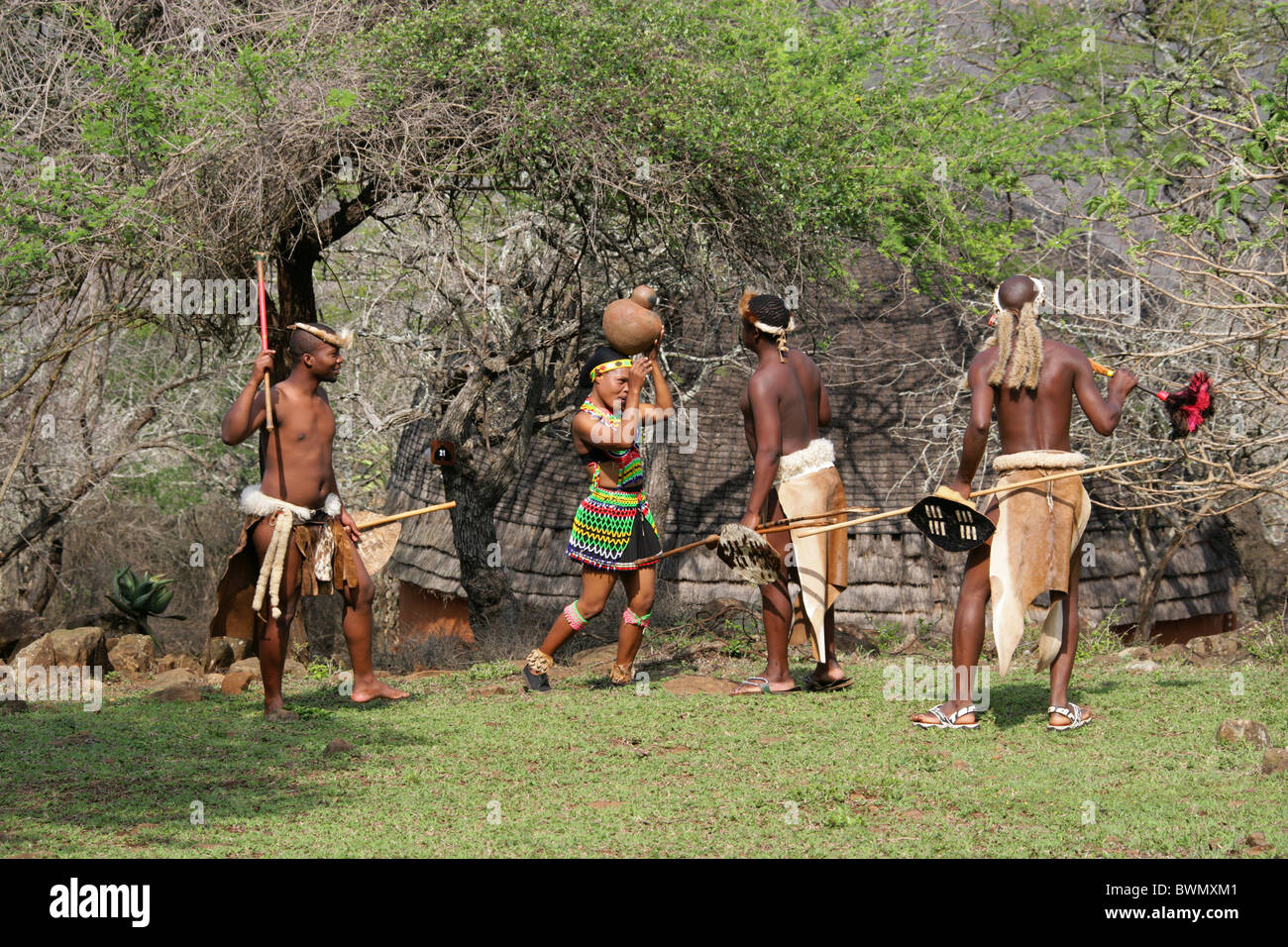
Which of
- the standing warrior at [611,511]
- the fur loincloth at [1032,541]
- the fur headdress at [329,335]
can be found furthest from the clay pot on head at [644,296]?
the fur loincloth at [1032,541]

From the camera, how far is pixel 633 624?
25.5 feet

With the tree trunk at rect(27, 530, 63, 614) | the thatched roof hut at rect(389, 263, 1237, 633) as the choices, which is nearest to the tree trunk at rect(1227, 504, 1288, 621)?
the thatched roof hut at rect(389, 263, 1237, 633)

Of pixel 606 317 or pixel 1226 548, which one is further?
pixel 1226 548

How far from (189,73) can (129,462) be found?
28.2 feet

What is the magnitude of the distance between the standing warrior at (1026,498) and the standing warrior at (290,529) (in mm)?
3171

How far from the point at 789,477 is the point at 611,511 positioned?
3.47 feet

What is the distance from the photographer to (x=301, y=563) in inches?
271

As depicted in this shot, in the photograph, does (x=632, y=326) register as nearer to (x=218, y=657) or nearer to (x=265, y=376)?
(x=265, y=376)

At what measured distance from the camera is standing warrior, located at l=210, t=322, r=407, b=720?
22.3 ft

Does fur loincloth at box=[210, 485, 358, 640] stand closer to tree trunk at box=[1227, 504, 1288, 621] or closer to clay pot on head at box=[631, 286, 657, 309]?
clay pot on head at box=[631, 286, 657, 309]

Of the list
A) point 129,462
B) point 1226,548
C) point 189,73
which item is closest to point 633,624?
point 189,73

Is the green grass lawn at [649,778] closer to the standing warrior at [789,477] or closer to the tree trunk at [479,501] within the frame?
the standing warrior at [789,477]
